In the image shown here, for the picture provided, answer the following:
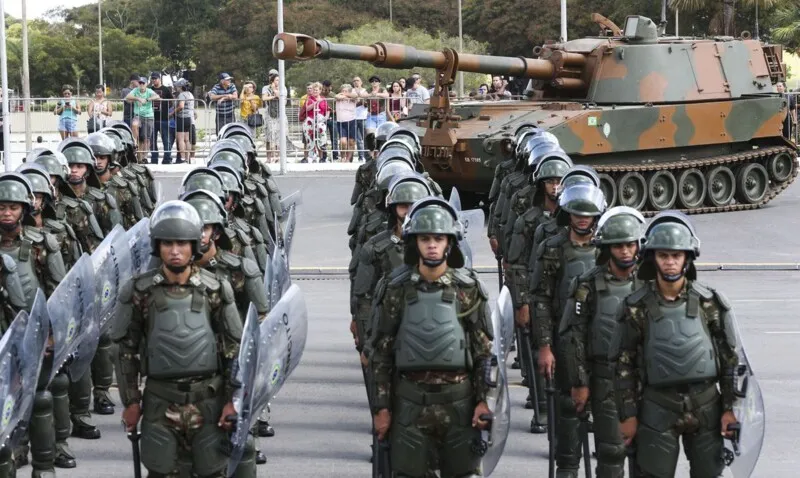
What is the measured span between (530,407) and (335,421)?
1.53m

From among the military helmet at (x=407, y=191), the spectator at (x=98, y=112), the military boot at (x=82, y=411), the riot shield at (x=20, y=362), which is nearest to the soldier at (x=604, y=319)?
the military helmet at (x=407, y=191)

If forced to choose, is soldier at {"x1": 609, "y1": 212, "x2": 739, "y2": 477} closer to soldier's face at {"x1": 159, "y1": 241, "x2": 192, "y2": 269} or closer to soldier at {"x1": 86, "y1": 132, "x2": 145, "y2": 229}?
soldier's face at {"x1": 159, "y1": 241, "x2": 192, "y2": 269}

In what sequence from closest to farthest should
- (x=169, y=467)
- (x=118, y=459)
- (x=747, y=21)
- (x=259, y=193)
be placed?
(x=169, y=467) → (x=118, y=459) → (x=259, y=193) → (x=747, y=21)

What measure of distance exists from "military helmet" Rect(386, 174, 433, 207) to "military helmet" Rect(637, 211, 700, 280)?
223 cm

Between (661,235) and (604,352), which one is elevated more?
(661,235)

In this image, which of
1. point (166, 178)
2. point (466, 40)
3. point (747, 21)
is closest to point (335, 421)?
point (166, 178)

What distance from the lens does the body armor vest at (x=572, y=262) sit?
1085 centimetres

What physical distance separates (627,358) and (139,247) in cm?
451

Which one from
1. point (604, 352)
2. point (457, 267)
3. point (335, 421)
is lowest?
point (335, 421)

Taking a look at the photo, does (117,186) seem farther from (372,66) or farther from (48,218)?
(372,66)

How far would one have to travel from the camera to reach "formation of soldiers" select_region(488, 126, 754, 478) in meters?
8.62

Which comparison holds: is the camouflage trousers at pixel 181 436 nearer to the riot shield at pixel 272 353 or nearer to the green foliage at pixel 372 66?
the riot shield at pixel 272 353

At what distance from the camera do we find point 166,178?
3200 centimetres

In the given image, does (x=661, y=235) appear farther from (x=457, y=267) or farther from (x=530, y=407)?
(x=530, y=407)
